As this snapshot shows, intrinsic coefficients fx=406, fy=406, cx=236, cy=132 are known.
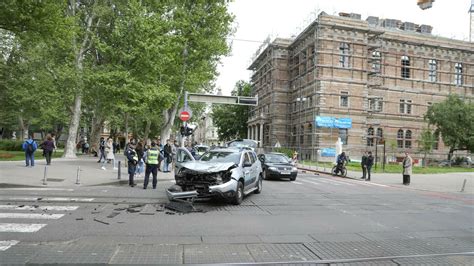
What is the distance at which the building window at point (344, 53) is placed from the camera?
52438 millimetres

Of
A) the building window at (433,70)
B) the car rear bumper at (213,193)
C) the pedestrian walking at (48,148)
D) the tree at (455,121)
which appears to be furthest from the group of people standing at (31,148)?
the building window at (433,70)

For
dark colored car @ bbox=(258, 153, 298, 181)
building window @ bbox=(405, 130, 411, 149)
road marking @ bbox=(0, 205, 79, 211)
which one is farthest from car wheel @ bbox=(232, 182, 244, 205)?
building window @ bbox=(405, 130, 411, 149)

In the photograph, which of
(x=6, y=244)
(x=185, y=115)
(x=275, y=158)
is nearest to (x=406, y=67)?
(x=275, y=158)

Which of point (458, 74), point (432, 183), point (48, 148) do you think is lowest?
point (432, 183)

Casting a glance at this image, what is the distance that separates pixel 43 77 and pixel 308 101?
33.6m

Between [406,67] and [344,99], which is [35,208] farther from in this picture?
[406,67]

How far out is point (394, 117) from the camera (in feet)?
187

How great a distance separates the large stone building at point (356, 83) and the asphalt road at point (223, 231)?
3325 centimetres

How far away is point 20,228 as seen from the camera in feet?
25.6

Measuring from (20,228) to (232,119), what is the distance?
78.5m

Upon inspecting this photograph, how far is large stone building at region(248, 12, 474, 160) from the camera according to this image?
51.4m

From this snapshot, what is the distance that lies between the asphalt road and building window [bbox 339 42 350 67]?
41.4 metres

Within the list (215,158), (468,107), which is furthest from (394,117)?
(215,158)

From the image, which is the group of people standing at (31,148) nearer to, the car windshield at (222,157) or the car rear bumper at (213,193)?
the car windshield at (222,157)
